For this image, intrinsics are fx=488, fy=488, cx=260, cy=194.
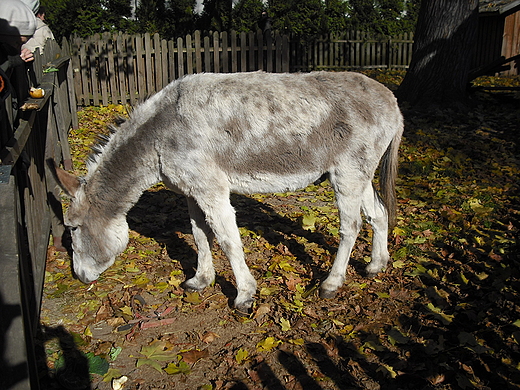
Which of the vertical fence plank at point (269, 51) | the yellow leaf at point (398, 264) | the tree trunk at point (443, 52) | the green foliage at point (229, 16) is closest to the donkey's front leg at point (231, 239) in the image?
the yellow leaf at point (398, 264)

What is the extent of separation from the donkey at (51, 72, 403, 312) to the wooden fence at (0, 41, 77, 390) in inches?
16.1

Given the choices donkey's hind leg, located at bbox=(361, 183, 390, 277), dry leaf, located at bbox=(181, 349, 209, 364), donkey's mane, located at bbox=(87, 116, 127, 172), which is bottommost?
dry leaf, located at bbox=(181, 349, 209, 364)

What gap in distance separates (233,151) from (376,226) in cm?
173

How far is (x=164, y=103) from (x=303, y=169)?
1.36m

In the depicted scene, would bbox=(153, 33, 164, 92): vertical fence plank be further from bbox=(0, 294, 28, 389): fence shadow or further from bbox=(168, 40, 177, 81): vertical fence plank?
bbox=(0, 294, 28, 389): fence shadow

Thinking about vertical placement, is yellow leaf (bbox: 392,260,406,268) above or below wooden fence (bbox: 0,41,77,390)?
below

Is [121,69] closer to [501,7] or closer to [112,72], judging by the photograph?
[112,72]

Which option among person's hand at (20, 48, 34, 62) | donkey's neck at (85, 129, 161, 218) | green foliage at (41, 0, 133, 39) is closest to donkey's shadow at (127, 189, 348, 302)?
donkey's neck at (85, 129, 161, 218)

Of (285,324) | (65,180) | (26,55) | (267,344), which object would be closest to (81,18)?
(26,55)

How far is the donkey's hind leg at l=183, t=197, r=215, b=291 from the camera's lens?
4723mm

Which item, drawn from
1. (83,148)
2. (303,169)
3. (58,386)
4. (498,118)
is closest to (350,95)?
(303,169)

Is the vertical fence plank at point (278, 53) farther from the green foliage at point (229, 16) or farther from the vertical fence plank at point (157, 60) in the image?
the green foliage at point (229, 16)

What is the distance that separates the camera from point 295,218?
251 inches

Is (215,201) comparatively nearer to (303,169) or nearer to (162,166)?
(162,166)
